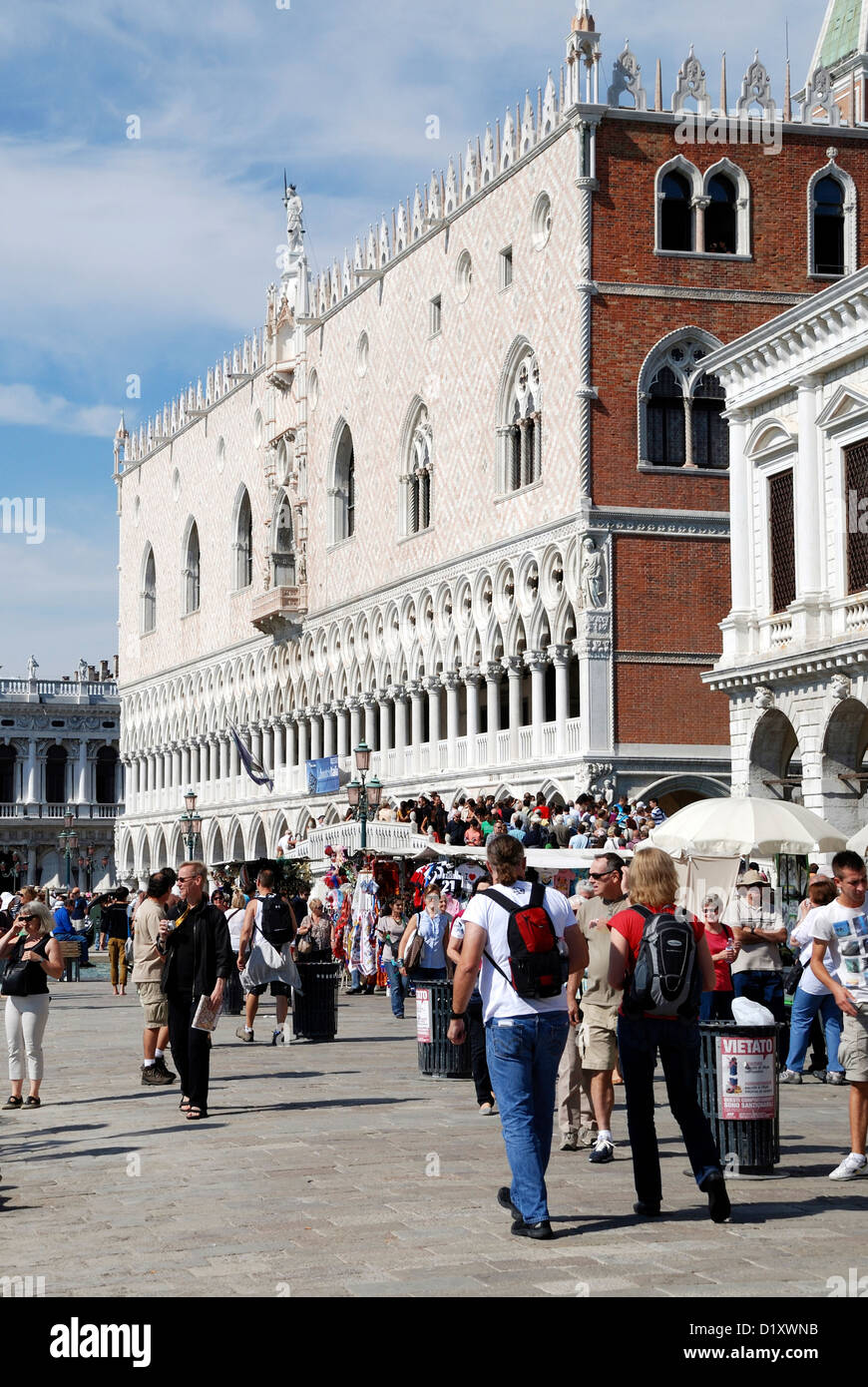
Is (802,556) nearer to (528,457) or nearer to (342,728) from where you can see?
(528,457)

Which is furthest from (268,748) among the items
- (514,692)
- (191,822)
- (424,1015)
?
(424,1015)

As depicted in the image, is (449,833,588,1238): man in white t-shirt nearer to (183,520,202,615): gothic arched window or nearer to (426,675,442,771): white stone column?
(426,675,442,771): white stone column

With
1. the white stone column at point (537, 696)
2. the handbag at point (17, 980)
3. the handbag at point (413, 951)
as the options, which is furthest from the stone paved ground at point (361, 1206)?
the white stone column at point (537, 696)

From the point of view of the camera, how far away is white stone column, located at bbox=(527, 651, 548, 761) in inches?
1326

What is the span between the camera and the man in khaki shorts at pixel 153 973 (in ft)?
43.5

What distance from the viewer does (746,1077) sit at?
9055 mm

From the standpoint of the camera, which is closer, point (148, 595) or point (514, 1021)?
point (514, 1021)

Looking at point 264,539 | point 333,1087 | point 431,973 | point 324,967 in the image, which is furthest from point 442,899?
point 264,539

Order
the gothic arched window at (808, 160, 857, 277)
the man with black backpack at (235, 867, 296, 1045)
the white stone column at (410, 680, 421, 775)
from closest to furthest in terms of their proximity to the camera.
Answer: the man with black backpack at (235, 867, 296, 1045) → the gothic arched window at (808, 160, 857, 277) → the white stone column at (410, 680, 421, 775)

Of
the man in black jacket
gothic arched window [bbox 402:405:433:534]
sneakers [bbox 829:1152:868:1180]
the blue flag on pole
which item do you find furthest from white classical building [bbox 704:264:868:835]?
the blue flag on pole

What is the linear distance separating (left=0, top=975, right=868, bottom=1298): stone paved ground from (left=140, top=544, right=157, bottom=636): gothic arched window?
49.1 meters

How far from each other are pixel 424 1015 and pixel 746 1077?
508 cm

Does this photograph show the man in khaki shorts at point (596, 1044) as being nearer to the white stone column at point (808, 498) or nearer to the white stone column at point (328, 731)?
the white stone column at point (808, 498)
